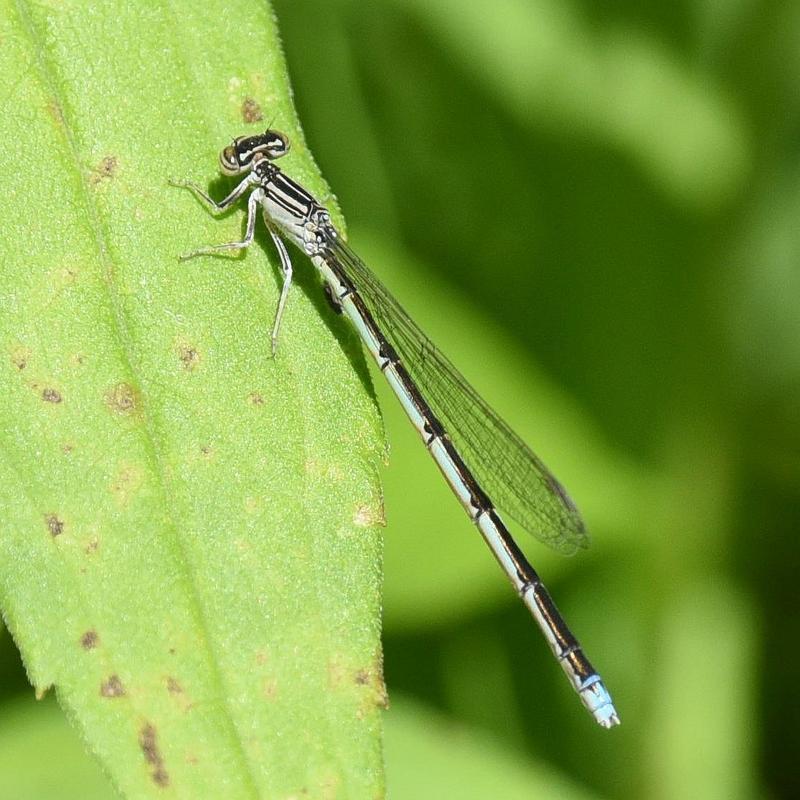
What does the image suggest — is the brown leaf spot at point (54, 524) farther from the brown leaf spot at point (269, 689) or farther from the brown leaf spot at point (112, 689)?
the brown leaf spot at point (269, 689)

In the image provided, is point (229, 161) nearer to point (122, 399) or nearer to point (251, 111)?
point (251, 111)

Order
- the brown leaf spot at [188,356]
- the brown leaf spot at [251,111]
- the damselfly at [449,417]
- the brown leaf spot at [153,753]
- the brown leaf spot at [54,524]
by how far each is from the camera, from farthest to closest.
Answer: the damselfly at [449,417] < the brown leaf spot at [251,111] < the brown leaf spot at [188,356] < the brown leaf spot at [54,524] < the brown leaf spot at [153,753]

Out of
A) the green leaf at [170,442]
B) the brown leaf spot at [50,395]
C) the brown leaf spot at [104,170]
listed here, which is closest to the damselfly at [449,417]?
the green leaf at [170,442]

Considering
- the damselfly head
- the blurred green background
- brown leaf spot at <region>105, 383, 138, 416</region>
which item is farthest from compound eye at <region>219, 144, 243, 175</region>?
the blurred green background

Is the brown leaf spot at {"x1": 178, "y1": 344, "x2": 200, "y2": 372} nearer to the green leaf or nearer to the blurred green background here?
the green leaf

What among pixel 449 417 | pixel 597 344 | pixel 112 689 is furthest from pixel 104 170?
pixel 597 344

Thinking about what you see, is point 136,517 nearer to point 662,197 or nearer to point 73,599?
point 73,599

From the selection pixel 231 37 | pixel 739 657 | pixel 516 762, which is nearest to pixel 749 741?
pixel 739 657
